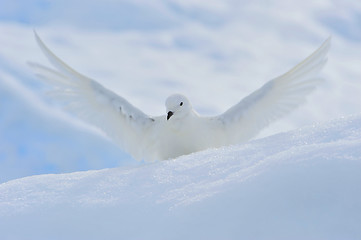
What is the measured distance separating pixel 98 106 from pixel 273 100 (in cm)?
261

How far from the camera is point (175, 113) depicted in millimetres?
6887

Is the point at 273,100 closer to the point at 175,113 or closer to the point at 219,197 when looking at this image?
the point at 175,113

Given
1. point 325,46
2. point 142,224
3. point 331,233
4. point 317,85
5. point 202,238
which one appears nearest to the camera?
point 331,233

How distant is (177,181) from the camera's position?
415cm

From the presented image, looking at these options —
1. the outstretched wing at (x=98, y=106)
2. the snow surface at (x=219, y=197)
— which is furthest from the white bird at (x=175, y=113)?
the snow surface at (x=219, y=197)

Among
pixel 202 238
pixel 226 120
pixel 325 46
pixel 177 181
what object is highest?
pixel 325 46

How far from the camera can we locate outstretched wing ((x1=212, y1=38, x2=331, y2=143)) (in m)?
7.50

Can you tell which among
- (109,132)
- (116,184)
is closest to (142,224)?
(116,184)

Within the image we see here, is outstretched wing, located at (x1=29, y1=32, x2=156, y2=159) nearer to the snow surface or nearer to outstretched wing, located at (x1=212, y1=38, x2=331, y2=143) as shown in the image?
outstretched wing, located at (x1=212, y1=38, x2=331, y2=143)

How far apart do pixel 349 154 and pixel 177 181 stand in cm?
130

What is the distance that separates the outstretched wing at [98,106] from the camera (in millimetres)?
7543

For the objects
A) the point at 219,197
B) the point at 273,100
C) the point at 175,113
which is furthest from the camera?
the point at 273,100

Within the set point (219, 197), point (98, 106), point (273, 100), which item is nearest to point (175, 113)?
point (98, 106)

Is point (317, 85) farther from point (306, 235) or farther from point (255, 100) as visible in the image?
point (306, 235)
